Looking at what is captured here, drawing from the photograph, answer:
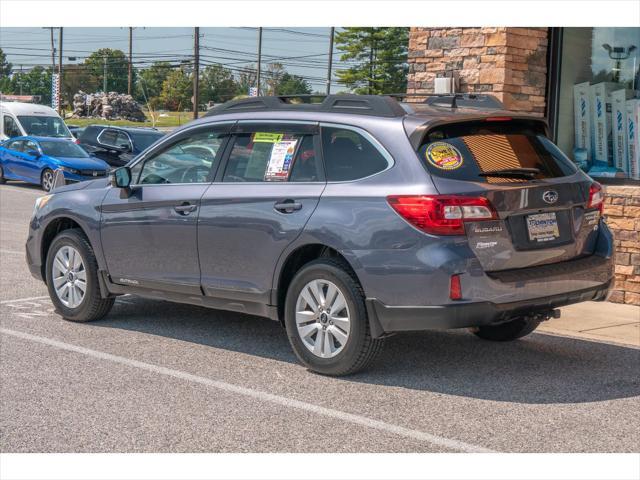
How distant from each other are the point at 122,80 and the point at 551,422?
92402 millimetres

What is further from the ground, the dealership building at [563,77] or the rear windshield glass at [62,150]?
the dealership building at [563,77]

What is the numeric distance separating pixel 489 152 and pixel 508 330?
1.89 metres

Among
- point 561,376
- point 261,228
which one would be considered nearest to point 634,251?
point 561,376

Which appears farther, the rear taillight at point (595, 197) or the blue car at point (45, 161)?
the blue car at point (45, 161)

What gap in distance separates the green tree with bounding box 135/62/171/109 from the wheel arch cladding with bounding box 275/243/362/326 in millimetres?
75619

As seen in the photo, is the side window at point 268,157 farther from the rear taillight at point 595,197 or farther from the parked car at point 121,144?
the parked car at point 121,144

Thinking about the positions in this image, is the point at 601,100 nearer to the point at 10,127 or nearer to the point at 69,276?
the point at 69,276

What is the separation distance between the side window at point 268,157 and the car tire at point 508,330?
6.65 ft

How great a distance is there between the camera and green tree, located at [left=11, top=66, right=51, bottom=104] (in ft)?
326

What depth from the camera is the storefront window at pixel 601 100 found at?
11320mm

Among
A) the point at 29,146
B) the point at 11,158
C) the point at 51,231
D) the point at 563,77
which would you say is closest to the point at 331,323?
the point at 51,231

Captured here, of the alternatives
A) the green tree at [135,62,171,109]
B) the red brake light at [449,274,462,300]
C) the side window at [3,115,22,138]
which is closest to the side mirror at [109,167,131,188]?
the red brake light at [449,274,462,300]

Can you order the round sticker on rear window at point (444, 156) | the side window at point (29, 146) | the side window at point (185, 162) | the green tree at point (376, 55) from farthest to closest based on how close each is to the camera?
1. the green tree at point (376, 55)
2. the side window at point (29, 146)
3. the side window at point (185, 162)
4. the round sticker on rear window at point (444, 156)

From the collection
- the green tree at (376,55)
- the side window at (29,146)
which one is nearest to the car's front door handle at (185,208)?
the side window at (29,146)
